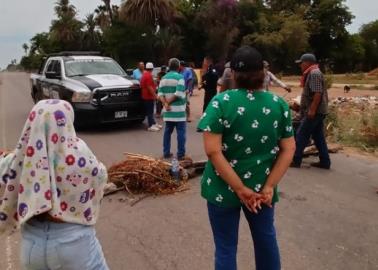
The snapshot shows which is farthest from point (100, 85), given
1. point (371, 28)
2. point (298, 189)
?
point (371, 28)

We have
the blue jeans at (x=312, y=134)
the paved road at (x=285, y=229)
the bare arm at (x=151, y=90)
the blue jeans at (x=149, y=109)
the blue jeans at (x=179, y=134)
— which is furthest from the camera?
the blue jeans at (x=149, y=109)

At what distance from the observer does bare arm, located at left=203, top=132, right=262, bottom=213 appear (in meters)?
2.99

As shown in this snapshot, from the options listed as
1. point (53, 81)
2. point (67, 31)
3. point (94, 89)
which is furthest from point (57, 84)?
point (67, 31)

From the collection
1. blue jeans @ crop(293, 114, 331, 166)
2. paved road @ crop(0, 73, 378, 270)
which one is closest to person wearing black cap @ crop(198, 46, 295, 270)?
paved road @ crop(0, 73, 378, 270)

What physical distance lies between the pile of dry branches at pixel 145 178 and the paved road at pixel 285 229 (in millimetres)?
191

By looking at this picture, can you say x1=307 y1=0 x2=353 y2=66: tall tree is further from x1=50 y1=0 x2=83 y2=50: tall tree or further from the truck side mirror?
the truck side mirror

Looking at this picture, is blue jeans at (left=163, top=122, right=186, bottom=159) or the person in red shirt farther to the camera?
the person in red shirt

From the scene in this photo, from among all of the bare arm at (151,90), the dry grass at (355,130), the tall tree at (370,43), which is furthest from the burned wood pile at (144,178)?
the tall tree at (370,43)

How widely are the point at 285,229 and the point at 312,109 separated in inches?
103

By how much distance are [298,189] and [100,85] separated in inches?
236

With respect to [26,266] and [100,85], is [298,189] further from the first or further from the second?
[100,85]

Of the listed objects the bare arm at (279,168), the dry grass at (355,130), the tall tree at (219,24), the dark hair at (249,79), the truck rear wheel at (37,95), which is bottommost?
the dry grass at (355,130)

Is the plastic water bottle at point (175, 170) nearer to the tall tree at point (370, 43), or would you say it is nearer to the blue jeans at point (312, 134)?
the blue jeans at point (312, 134)

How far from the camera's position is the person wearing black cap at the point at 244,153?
299 centimetres
